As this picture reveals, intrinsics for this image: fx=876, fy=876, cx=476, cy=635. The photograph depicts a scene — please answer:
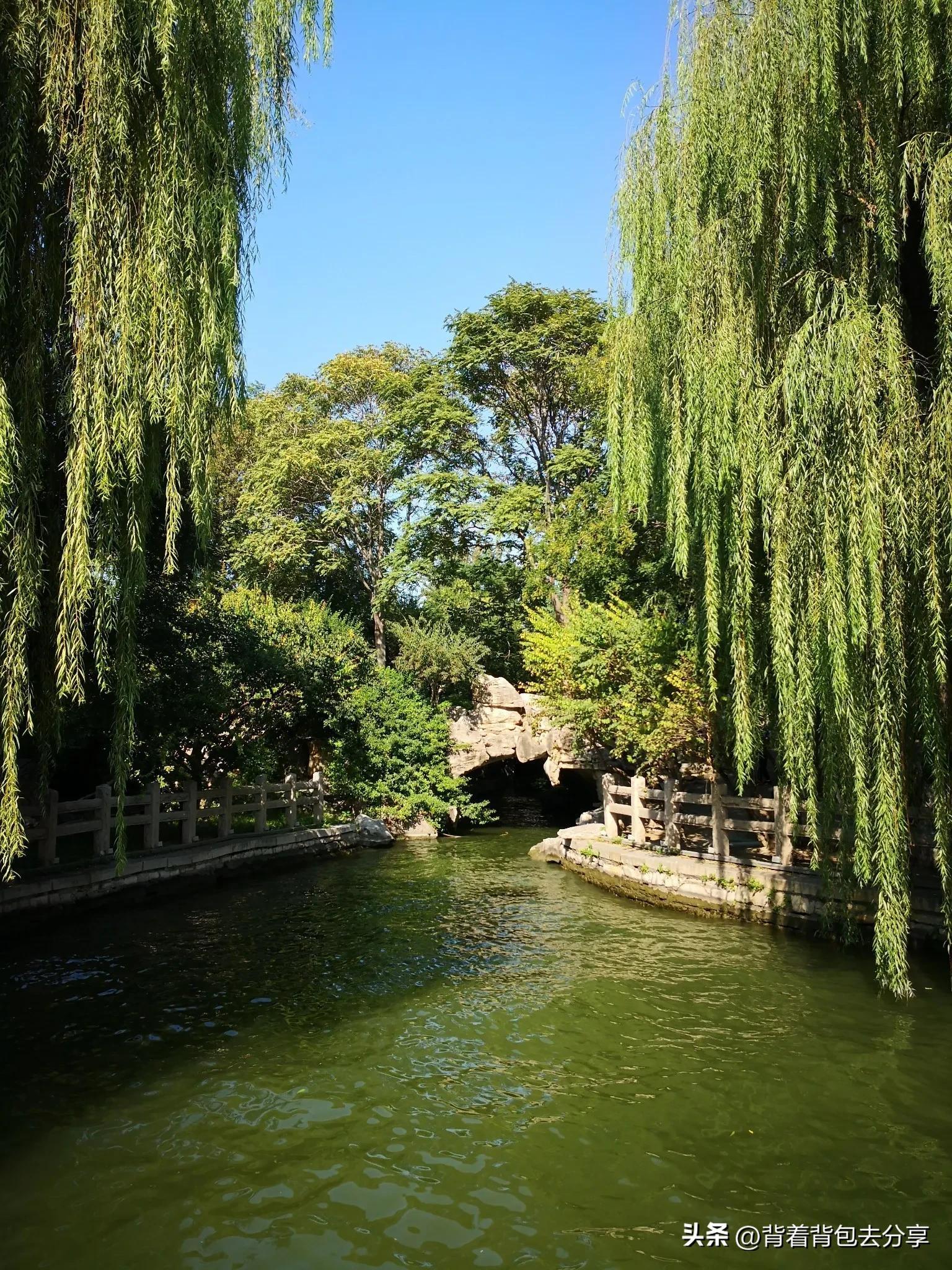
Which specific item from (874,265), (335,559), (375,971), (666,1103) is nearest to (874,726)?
(666,1103)

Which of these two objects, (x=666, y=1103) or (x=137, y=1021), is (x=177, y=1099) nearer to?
(x=137, y=1021)

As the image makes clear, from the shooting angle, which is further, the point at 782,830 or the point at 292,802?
the point at 292,802

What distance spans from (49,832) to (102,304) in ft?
25.1

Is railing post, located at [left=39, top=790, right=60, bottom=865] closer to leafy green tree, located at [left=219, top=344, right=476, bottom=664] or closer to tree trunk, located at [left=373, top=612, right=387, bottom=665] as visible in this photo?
leafy green tree, located at [left=219, top=344, right=476, bottom=664]

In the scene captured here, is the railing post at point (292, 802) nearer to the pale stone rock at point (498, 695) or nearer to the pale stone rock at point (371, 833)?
the pale stone rock at point (371, 833)

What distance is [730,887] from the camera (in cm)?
1108

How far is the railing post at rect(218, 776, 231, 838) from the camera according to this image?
1513cm

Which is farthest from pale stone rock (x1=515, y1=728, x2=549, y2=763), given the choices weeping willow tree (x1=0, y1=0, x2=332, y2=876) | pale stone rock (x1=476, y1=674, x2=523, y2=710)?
weeping willow tree (x1=0, y1=0, x2=332, y2=876)

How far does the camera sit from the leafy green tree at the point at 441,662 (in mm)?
23094

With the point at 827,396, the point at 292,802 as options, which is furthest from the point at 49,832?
the point at 827,396

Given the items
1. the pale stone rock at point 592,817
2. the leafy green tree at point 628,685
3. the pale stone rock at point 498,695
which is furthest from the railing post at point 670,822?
the pale stone rock at point 498,695

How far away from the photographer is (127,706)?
6.44 m

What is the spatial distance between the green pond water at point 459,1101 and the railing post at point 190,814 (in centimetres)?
409

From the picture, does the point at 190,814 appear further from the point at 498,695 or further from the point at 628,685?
the point at 498,695
